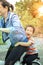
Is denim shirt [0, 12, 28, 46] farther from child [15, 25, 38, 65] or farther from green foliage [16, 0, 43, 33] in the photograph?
green foliage [16, 0, 43, 33]

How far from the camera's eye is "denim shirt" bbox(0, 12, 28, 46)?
2.29 meters

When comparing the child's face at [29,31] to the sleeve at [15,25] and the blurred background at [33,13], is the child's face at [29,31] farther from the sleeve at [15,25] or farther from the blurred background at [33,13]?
the blurred background at [33,13]

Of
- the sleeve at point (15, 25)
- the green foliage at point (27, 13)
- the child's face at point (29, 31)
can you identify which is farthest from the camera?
the green foliage at point (27, 13)

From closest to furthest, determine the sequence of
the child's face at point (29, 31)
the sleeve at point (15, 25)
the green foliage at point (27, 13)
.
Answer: the sleeve at point (15, 25) → the child's face at point (29, 31) → the green foliage at point (27, 13)

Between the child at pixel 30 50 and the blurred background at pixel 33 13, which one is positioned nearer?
the child at pixel 30 50

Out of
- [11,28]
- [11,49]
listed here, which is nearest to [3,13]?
[11,28]

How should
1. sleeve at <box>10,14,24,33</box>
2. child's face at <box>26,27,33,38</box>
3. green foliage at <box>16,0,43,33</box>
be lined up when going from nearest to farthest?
sleeve at <box>10,14,24,33</box>, child's face at <box>26,27,33,38</box>, green foliage at <box>16,0,43,33</box>

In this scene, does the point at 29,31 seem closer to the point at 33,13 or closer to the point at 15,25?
the point at 15,25

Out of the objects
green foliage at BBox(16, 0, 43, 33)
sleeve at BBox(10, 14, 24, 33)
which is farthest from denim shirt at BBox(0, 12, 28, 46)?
green foliage at BBox(16, 0, 43, 33)

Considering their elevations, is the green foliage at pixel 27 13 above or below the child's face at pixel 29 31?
above

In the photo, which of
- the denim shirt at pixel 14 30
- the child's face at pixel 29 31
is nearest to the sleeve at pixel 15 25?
the denim shirt at pixel 14 30

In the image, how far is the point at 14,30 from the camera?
230 centimetres

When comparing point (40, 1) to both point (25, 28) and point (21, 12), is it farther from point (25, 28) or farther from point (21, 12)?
point (25, 28)

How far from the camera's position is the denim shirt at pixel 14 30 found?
2.29 metres
